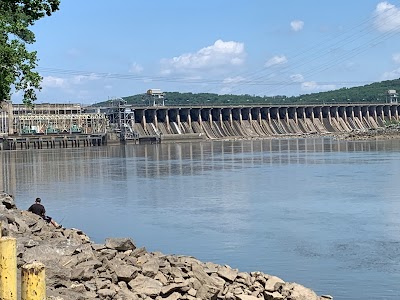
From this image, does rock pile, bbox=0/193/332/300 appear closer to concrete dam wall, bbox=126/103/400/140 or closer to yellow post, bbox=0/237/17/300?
yellow post, bbox=0/237/17/300

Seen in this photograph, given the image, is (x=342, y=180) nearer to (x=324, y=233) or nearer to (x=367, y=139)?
(x=324, y=233)

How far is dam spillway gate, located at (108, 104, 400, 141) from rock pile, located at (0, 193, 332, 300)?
4618 inches

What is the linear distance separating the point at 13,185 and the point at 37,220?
27.8 metres

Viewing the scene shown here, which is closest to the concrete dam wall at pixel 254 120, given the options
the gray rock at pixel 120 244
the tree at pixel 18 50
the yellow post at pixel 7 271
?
the tree at pixel 18 50

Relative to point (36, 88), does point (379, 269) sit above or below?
below

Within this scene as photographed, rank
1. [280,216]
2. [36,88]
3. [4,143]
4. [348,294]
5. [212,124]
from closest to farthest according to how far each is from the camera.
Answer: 1. [348,294]
2. [36,88]
3. [280,216]
4. [4,143]
5. [212,124]

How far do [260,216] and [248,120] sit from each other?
12596 cm

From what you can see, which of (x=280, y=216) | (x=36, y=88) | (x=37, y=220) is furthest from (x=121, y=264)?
(x=280, y=216)

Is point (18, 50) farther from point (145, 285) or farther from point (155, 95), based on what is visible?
point (155, 95)

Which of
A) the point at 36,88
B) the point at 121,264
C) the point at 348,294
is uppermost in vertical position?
the point at 36,88

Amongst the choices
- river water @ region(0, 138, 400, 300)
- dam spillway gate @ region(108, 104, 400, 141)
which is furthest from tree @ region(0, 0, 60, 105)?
dam spillway gate @ region(108, 104, 400, 141)

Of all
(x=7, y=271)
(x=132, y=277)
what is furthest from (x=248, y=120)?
(x=7, y=271)

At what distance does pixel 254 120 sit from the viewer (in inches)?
6038

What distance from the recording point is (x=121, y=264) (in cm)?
1198
